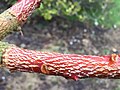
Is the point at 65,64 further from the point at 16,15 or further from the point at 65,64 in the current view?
the point at 16,15

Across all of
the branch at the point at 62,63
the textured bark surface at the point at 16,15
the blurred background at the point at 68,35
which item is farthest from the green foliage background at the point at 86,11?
the branch at the point at 62,63

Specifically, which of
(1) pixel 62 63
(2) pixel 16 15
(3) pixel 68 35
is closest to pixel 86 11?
(3) pixel 68 35

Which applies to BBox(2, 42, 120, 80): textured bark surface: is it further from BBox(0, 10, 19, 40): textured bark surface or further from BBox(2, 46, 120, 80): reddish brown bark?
BBox(0, 10, 19, 40): textured bark surface

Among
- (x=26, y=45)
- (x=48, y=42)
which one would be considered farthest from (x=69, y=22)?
(x=26, y=45)

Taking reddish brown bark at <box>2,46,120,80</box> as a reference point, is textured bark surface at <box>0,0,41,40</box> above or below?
above

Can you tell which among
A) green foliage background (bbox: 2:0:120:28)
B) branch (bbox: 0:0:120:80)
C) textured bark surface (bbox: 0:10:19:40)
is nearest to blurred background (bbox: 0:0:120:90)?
green foliage background (bbox: 2:0:120:28)

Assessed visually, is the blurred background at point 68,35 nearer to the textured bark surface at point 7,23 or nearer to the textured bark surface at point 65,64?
the textured bark surface at point 7,23

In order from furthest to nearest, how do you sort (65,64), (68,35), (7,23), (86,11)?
(86,11) < (68,35) < (7,23) < (65,64)
